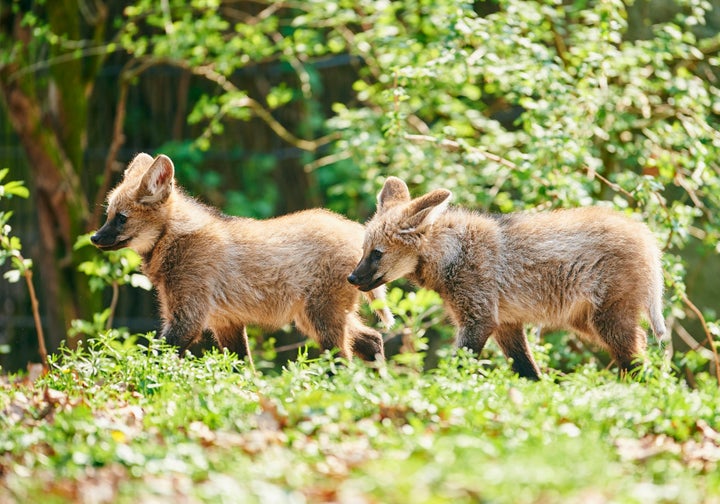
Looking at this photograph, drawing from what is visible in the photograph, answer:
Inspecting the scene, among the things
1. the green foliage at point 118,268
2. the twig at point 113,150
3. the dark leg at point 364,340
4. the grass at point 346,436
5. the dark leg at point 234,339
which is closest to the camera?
the grass at point 346,436

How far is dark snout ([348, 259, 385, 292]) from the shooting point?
16.0ft

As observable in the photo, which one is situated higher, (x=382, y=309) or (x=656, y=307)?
(x=656, y=307)

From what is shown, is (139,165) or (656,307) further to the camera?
(139,165)

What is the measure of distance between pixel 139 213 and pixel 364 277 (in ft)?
4.52

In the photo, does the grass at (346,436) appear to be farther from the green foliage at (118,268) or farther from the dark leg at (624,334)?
the green foliage at (118,268)

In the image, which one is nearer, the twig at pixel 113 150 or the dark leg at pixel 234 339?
the dark leg at pixel 234 339

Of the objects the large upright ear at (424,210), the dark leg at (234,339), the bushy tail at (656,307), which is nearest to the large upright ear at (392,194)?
the large upright ear at (424,210)

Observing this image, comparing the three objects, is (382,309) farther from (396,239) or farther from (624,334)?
(624,334)

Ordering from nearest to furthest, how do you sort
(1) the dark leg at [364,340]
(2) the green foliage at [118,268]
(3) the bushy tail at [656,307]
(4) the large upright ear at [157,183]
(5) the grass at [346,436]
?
(5) the grass at [346,436] → (3) the bushy tail at [656,307] → (4) the large upright ear at [157,183] → (1) the dark leg at [364,340] → (2) the green foliage at [118,268]

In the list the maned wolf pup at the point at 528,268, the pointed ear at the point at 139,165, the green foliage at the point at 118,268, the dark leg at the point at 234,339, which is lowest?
the dark leg at the point at 234,339

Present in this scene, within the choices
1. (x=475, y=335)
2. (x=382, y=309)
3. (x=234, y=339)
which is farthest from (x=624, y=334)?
(x=234, y=339)

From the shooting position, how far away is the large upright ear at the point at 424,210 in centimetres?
492

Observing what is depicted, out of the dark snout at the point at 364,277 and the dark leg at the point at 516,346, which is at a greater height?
the dark snout at the point at 364,277

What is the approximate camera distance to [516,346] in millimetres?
5199
